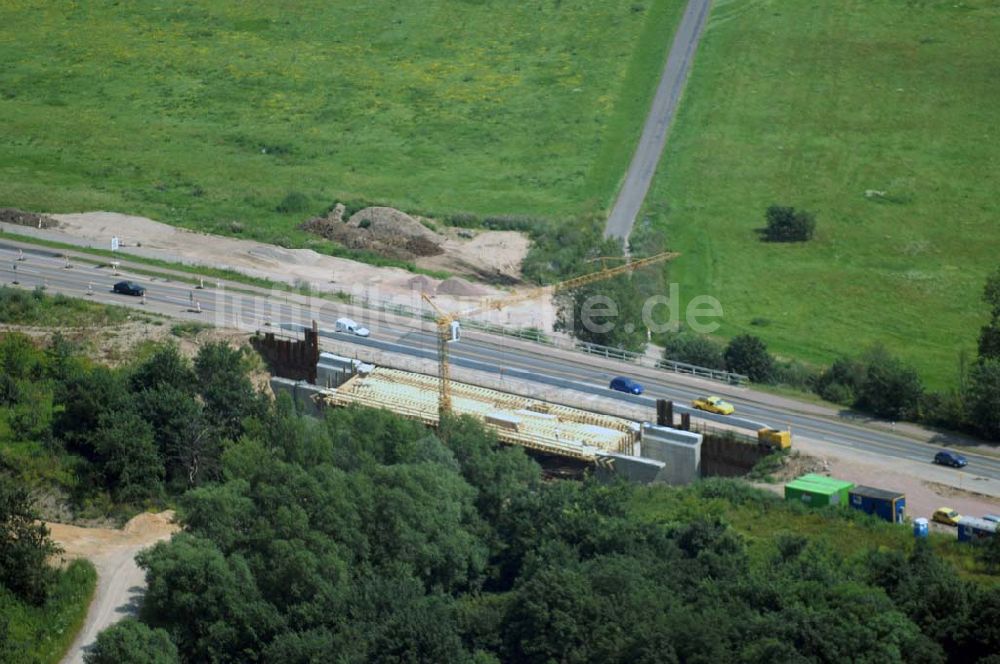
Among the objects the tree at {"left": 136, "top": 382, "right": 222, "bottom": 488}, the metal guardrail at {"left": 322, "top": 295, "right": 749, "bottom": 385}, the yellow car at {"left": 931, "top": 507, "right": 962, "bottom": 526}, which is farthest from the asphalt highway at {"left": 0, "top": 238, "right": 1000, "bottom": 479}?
the tree at {"left": 136, "top": 382, "right": 222, "bottom": 488}

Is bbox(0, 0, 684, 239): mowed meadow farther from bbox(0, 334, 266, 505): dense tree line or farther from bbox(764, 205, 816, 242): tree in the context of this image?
bbox(0, 334, 266, 505): dense tree line

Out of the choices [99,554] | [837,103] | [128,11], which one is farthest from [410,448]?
[128,11]

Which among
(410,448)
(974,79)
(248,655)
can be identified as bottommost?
(248,655)

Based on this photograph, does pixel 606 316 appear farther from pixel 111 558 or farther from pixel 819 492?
pixel 111 558

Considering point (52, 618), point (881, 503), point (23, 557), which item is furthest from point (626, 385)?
point (23, 557)

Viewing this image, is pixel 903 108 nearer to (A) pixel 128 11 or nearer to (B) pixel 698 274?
(B) pixel 698 274

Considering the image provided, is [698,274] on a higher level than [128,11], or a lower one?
lower

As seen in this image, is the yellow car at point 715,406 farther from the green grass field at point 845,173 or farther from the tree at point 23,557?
the tree at point 23,557
